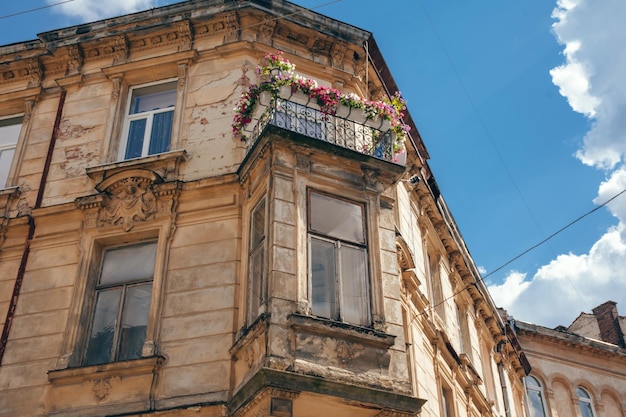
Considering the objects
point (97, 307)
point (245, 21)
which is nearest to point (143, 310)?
point (97, 307)

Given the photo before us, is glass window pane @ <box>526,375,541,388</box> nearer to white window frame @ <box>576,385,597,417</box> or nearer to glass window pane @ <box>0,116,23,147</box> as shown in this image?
white window frame @ <box>576,385,597,417</box>

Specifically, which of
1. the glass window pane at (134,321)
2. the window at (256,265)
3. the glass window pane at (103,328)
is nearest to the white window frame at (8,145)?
the glass window pane at (103,328)

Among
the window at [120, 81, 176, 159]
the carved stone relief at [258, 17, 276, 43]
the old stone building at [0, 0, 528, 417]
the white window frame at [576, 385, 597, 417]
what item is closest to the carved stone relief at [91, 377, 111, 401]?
the old stone building at [0, 0, 528, 417]

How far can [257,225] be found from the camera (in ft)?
38.7

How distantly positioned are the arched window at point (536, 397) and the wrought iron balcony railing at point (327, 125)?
15385 millimetres

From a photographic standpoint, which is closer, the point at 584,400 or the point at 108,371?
the point at 108,371

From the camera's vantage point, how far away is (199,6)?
14992mm

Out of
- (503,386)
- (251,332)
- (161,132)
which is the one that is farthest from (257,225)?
(503,386)

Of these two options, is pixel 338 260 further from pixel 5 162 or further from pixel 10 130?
pixel 10 130

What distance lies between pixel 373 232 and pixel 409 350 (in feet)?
9.01

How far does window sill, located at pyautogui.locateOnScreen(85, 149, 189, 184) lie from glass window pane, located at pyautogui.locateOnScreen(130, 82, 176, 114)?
66.1 inches

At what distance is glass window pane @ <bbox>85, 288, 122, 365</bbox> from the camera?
37.9 feet

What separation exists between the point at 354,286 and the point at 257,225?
182 cm

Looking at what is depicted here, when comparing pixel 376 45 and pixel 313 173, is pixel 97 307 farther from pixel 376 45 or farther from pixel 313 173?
pixel 376 45
